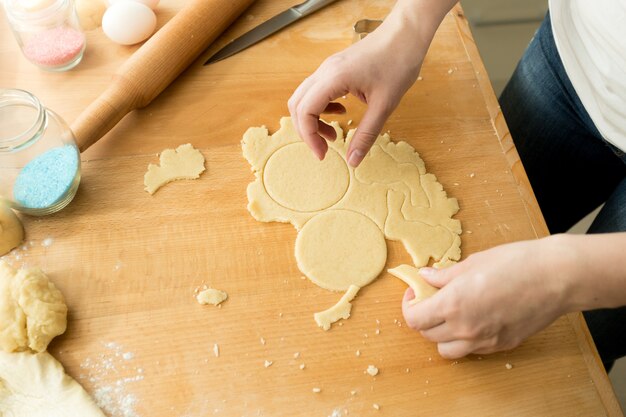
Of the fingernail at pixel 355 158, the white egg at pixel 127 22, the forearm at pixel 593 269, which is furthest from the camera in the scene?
the white egg at pixel 127 22

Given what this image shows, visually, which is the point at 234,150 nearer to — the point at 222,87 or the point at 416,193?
the point at 222,87

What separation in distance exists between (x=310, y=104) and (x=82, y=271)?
47 centimetres

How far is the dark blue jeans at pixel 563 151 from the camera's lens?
1.15 metres

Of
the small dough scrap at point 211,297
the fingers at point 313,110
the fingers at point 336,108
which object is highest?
the fingers at point 313,110

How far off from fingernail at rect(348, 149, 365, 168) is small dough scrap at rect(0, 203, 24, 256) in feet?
1.88

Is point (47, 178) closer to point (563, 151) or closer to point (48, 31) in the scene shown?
point (48, 31)

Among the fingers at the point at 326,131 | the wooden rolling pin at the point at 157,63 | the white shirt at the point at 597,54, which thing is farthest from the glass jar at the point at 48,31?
the white shirt at the point at 597,54

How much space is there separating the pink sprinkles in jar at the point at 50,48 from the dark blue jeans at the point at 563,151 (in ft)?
3.11

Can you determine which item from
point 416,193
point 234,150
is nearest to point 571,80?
point 416,193

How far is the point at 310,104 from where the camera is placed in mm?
969

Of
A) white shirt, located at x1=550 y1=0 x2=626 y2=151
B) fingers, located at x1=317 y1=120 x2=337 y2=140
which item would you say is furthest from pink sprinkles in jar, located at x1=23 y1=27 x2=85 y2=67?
white shirt, located at x1=550 y1=0 x2=626 y2=151

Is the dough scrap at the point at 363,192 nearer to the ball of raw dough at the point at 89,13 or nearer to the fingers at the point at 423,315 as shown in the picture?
the fingers at the point at 423,315

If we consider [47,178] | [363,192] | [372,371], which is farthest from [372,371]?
[47,178]

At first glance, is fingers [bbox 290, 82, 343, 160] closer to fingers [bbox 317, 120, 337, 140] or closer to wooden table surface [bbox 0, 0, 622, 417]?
fingers [bbox 317, 120, 337, 140]
